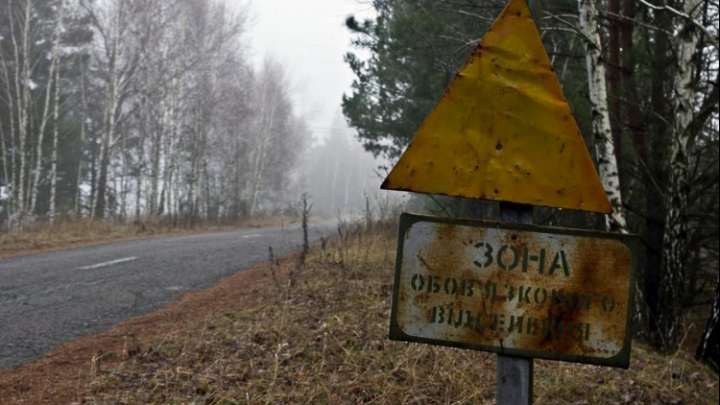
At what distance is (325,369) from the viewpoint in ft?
14.0

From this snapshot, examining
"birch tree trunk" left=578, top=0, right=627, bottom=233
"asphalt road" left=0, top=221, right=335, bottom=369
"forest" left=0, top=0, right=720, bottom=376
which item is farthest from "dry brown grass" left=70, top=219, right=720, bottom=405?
"forest" left=0, top=0, right=720, bottom=376

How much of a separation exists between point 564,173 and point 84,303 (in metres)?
6.16

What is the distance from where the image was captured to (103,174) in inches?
949

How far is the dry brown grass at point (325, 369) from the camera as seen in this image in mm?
3785

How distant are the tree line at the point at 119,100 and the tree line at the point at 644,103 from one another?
1143 cm

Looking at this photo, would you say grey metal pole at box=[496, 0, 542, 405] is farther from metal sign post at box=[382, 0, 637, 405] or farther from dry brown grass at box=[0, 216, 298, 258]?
dry brown grass at box=[0, 216, 298, 258]

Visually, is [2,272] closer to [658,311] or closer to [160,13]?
[658,311]

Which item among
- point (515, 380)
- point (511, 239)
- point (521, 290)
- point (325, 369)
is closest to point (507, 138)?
point (511, 239)

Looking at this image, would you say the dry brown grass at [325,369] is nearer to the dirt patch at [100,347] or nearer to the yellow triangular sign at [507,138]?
the dirt patch at [100,347]

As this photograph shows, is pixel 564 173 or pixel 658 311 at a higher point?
pixel 564 173

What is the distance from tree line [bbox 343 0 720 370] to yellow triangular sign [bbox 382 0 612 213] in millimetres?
4572

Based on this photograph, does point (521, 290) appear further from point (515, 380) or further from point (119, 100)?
point (119, 100)

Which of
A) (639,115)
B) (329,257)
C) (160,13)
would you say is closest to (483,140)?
(329,257)

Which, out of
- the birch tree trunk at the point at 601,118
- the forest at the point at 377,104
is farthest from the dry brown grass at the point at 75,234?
the birch tree trunk at the point at 601,118
